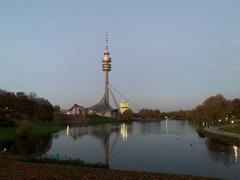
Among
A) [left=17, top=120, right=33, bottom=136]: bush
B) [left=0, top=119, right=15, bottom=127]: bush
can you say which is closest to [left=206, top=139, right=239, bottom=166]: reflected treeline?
[left=17, top=120, right=33, bottom=136]: bush

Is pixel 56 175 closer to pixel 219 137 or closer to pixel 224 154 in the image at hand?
pixel 224 154

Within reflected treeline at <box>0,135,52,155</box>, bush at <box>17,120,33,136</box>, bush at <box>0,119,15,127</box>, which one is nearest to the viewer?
reflected treeline at <box>0,135,52,155</box>

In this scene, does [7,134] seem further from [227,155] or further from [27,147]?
[227,155]

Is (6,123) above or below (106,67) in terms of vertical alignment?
below

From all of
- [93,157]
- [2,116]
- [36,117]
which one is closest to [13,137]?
[2,116]

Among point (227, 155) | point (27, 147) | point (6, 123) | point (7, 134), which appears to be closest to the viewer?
point (227, 155)

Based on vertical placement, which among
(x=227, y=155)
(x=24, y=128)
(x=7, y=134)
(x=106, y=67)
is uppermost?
(x=106, y=67)

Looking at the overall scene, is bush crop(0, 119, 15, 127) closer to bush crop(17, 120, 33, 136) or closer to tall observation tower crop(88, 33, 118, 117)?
bush crop(17, 120, 33, 136)

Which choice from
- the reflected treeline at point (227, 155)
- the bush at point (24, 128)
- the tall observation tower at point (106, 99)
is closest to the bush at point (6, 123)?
the bush at point (24, 128)

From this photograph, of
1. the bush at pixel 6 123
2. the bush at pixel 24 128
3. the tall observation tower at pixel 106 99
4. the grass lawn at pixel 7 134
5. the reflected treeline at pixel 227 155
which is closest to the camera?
the reflected treeline at pixel 227 155

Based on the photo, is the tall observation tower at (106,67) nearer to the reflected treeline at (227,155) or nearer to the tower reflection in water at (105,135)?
the tower reflection in water at (105,135)

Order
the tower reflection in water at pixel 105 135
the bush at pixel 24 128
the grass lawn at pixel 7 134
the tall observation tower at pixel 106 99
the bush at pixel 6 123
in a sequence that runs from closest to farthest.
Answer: the tower reflection in water at pixel 105 135, the grass lawn at pixel 7 134, the bush at pixel 24 128, the bush at pixel 6 123, the tall observation tower at pixel 106 99

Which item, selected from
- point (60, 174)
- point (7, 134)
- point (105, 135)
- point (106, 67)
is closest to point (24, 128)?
point (7, 134)

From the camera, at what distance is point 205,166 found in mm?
24344
